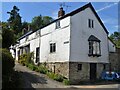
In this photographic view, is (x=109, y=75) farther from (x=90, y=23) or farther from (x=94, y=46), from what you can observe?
(x=90, y=23)

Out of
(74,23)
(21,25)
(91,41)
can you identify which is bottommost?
(91,41)

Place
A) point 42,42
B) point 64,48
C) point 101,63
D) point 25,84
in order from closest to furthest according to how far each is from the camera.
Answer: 1. point 25,84
2. point 64,48
3. point 101,63
4. point 42,42

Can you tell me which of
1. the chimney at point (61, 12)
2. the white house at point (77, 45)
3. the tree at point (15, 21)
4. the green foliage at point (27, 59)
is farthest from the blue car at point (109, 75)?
the tree at point (15, 21)

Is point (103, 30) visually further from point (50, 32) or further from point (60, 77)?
point (60, 77)

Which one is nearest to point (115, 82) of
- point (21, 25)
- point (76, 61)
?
point (76, 61)

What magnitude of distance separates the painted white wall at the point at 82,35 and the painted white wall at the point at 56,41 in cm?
66

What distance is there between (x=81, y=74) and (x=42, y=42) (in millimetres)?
8301

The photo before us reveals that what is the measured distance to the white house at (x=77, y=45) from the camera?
2722cm

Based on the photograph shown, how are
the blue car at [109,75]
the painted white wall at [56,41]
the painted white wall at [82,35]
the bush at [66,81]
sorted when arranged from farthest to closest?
the blue car at [109,75] < the painted white wall at [56,41] < the painted white wall at [82,35] < the bush at [66,81]

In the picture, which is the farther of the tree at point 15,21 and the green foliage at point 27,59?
the tree at point 15,21

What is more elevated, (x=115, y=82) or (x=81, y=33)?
(x=81, y=33)

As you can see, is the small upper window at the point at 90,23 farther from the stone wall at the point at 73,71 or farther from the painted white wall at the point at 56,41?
the stone wall at the point at 73,71

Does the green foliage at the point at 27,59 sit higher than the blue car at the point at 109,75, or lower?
higher

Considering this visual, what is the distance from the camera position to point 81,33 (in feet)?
92.3
